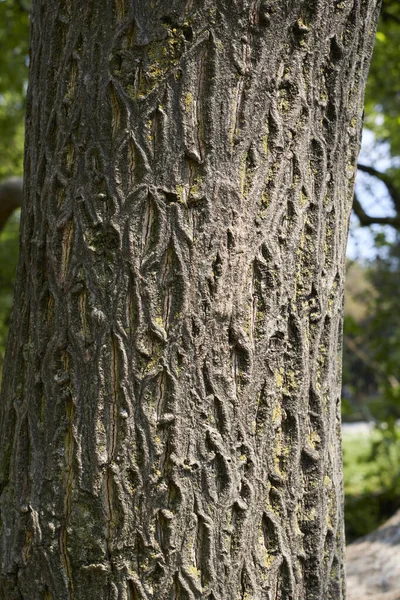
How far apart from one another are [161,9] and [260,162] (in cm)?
47

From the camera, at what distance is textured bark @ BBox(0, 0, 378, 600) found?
154 centimetres

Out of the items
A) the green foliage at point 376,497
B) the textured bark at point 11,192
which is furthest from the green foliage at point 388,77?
the textured bark at point 11,192

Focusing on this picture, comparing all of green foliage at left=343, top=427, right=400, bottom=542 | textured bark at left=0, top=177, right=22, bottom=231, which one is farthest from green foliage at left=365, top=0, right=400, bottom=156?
textured bark at left=0, top=177, right=22, bottom=231

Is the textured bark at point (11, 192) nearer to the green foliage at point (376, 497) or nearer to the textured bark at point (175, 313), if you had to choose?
the textured bark at point (175, 313)

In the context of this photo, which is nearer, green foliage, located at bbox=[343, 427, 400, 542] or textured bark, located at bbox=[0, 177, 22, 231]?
textured bark, located at bbox=[0, 177, 22, 231]

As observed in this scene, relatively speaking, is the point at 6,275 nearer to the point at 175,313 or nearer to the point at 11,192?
the point at 11,192

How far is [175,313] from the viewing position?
1.56 m

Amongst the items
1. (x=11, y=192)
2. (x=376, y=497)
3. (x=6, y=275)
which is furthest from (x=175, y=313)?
(x=6, y=275)

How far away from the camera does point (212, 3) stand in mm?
1569

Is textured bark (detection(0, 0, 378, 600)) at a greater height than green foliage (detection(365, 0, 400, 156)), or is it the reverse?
green foliage (detection(365, 0, 400, 156))

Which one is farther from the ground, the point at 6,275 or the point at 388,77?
the point at 388,77

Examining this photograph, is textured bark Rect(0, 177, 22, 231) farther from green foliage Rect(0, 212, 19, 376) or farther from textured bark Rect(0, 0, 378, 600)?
textured bark Rect(0, 0, 378, 600)

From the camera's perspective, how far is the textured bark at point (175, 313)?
1536 millimetres

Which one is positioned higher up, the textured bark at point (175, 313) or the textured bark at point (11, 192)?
the textured bark at point (11, 192)
